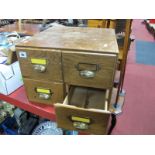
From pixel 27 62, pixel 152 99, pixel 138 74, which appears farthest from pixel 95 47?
pixel 138 74

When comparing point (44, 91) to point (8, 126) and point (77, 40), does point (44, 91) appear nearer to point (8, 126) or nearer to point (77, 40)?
point (77, 40)

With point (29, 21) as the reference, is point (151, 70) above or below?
below

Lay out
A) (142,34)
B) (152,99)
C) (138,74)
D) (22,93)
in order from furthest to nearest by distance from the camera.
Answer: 1. (142,34)
2. (138,74)
3. (152,99)
4. (22,93)

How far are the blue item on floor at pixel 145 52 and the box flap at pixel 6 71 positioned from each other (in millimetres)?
1696

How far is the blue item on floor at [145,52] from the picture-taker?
2.20 meters

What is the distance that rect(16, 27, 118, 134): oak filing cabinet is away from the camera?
2.06ft

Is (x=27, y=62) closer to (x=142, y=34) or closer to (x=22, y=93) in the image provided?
(x=22, y=93)

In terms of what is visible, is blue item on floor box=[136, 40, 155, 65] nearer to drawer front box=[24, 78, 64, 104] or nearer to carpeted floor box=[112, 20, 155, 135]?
carpeted floor box=[112, 20, 155, 135]

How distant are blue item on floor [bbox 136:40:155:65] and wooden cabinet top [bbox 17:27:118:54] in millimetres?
1515

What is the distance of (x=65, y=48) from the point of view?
0.64 metres

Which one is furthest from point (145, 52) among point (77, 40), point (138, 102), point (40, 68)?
point (40, 68)

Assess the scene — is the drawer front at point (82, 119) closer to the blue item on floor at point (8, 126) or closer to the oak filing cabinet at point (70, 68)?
the oak filing cabinet at point (70, 68)

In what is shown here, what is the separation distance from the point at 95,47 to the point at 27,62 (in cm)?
30

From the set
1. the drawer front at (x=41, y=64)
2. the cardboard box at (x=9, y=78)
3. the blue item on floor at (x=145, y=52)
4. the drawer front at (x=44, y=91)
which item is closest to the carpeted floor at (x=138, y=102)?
the blue item on floor at (x=145, y=52)
